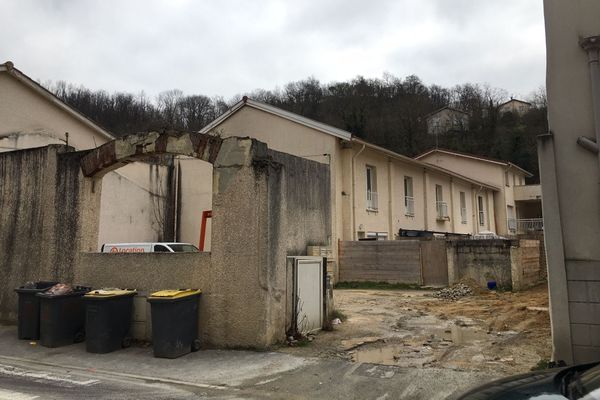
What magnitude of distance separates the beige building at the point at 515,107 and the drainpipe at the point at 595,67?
5474cm

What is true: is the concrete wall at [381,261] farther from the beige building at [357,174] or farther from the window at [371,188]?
the window at [371,188]

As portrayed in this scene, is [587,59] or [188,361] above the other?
[587,59]

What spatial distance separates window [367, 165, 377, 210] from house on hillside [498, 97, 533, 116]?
39874mm

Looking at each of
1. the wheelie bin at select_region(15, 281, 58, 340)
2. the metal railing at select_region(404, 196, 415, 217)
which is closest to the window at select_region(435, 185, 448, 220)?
the metal railing at select_region(404, 196, 415, 217)

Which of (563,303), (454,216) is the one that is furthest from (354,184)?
(563,303)

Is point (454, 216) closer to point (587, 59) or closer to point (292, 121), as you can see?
point (292, 121)

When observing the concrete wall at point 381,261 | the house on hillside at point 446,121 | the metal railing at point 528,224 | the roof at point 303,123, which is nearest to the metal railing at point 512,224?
the metal railing at point 528,224

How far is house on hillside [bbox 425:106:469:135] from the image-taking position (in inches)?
2016

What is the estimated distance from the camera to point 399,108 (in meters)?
47.7

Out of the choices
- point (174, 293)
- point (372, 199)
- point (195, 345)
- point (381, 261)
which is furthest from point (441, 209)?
point (174, 293)

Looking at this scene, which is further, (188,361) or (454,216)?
(454,216)

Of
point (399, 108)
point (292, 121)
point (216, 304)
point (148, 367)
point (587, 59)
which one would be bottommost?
point (148, 367)

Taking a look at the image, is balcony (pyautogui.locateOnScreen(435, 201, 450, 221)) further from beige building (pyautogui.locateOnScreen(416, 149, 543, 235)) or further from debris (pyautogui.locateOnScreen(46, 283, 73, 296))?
debris (pyautogui.locateOnScreen(46, 283, 73, 296))

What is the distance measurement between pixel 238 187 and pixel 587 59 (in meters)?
5.42
